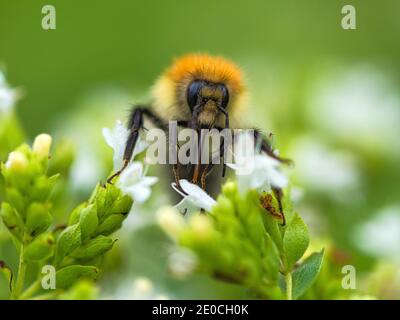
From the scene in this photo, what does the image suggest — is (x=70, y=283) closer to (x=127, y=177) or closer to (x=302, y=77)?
(x=127, y=177)

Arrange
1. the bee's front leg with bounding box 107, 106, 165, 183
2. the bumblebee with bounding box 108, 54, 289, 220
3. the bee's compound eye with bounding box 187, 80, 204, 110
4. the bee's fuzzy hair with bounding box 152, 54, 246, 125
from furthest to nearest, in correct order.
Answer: the bee's fuzzy hair with bounding box 152, 54, 246, 125 → the bee's compound eye with bounding box 187, 80, 204, 110 → the bumblebee with bounding box 108, 54, 289, 220 → the bee's front leg with bounding box 107, 106, 165, 183

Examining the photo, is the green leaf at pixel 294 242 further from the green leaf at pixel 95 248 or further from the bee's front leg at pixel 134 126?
the bee's front leg at pixel 134 126

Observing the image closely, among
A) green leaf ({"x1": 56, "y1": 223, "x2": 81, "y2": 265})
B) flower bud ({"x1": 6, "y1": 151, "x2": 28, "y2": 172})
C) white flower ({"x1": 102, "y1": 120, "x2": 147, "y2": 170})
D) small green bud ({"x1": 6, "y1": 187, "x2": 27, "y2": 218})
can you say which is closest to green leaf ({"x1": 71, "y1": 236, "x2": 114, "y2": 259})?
green leaf ({"x1": 56, "y1": 223, "x2": 81, "y2": 265})

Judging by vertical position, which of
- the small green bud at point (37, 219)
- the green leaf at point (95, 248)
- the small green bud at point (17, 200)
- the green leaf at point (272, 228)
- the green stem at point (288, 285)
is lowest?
the green stem at point (288, 285)

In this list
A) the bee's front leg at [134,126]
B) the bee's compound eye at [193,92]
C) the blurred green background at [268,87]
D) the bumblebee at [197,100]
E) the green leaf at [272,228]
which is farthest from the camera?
the blurred green background at [268,87]

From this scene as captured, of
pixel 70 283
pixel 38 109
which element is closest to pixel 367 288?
pixel 70 283

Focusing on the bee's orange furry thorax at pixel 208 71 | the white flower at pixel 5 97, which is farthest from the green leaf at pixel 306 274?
the white flower at pixel 5 97

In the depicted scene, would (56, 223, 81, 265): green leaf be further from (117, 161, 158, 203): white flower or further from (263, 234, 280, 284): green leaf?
(263, 234, 280, 284): green leaf
